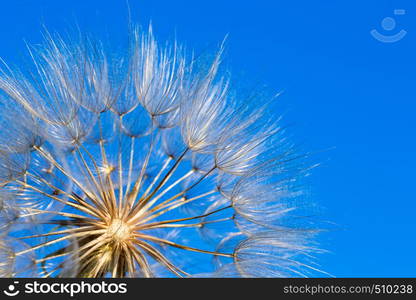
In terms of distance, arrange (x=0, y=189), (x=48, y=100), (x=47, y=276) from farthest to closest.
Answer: (x=48, y=100) < (x=0, y=189) < (x=47, y=276)

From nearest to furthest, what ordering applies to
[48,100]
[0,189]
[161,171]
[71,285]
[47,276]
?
[71,285] < [47,276] < [0,189] < [48,100] < [161,171]

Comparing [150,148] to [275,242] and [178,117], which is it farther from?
[275,242]

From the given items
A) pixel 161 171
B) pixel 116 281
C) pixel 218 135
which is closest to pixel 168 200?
pixel 161 171

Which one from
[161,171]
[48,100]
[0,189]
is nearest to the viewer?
[0,189]

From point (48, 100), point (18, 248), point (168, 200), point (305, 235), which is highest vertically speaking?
point (48, 100)

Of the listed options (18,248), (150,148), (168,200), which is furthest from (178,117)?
(18,248)

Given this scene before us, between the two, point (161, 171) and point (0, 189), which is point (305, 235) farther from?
point (0, 189)

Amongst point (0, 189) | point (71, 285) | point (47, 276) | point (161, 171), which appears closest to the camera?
point (71, 285)

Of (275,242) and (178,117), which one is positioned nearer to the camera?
(275,242)

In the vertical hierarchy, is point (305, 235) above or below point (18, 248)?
above
